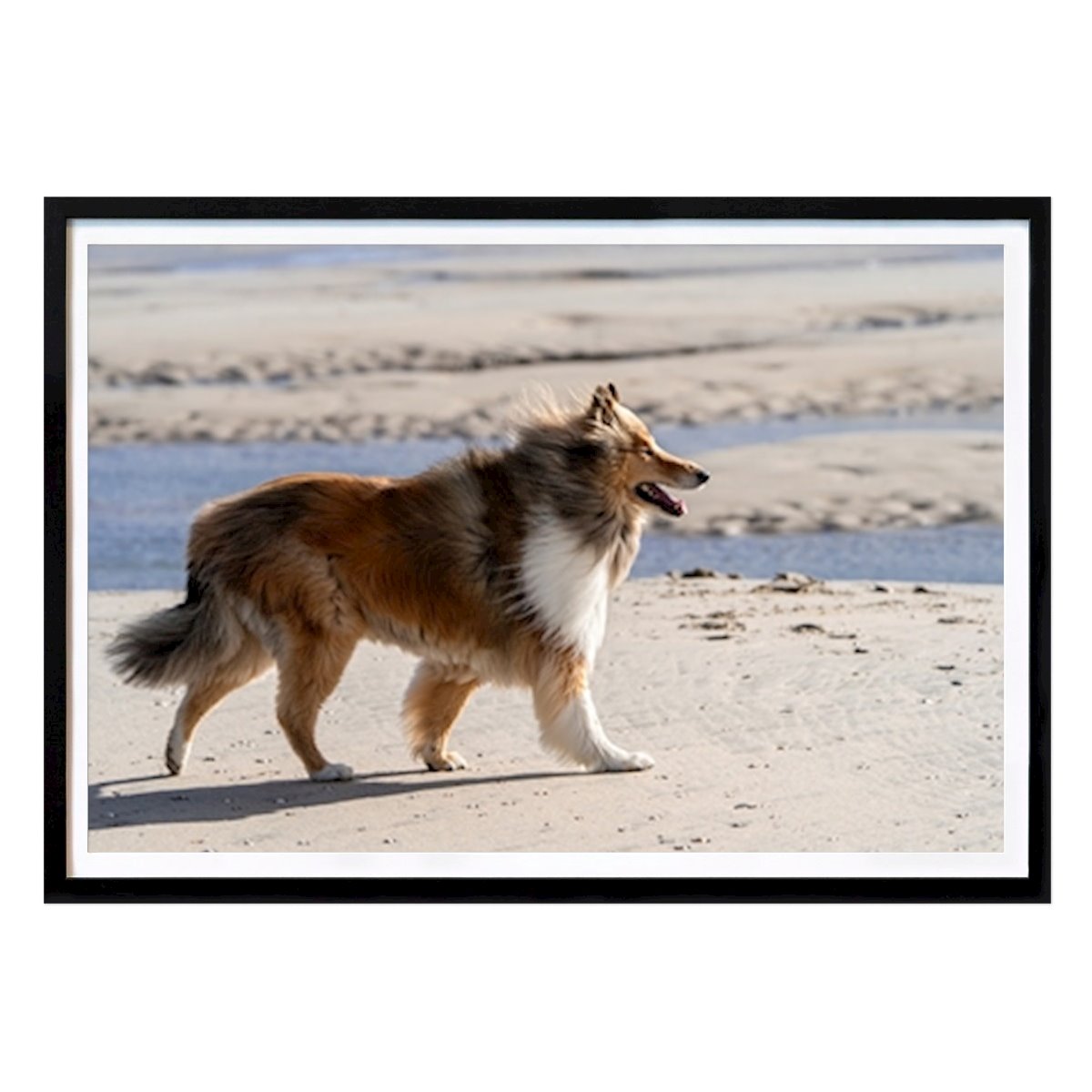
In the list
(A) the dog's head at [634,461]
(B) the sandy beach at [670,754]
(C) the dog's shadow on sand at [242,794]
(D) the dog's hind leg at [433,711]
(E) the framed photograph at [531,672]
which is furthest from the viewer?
(D) the dog's hind leg at [433,711]

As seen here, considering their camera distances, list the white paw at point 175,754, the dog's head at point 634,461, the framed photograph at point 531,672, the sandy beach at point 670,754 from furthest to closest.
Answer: the white paw at point 175,754 → the dog's head at point 634,461 → the sandy beach at point 670,754 → the framed photograph at point 531,672

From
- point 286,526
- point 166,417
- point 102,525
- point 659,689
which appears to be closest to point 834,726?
point 659,689

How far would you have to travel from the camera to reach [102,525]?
13.3m

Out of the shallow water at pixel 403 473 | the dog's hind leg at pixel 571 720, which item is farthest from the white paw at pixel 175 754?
the shallow water at pixel 403 473

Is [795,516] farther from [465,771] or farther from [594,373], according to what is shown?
[465,771]

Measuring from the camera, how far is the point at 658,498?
8.27 m

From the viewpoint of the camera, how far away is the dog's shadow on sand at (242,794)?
7.86 m

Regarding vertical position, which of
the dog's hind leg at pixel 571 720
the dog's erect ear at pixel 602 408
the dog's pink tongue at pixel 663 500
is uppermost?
the dog's erect ear at pixel 602 408

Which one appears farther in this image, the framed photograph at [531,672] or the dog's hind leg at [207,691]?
the dog's hind leg at [207,691]

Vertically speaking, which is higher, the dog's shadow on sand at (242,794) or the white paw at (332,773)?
the white paw at (332,773)

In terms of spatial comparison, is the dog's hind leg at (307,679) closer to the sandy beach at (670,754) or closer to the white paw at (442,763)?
the sandy beach at (670,754)

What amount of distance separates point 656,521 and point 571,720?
579 cm

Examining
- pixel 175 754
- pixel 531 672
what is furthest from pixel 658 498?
pixel 175 754
